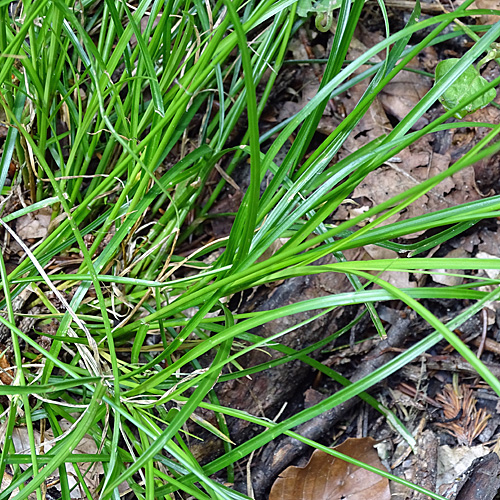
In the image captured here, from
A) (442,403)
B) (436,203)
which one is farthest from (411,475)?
(436,203)

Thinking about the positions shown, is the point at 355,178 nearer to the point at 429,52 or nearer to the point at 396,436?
the point at 396,436

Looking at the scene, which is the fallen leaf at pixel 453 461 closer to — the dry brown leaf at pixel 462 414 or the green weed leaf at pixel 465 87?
the dry brown leaf at pixel 462 414

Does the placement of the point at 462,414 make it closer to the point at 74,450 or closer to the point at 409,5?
the point at 74,450

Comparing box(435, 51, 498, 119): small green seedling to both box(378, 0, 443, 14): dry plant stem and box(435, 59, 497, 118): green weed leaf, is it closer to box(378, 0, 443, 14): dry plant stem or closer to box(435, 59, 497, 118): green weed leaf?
box(435, 59, 497, 118): green weed leaf

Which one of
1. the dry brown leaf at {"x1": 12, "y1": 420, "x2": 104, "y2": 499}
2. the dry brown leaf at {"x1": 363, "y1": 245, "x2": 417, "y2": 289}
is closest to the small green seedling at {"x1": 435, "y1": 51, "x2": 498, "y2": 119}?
the dry brown leaf at {"x1": 363, "y1": 245, "x2": 417, "y2": 289}

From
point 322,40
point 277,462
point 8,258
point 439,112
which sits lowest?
point 277,462

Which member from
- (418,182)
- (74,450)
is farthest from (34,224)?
(418,182)
